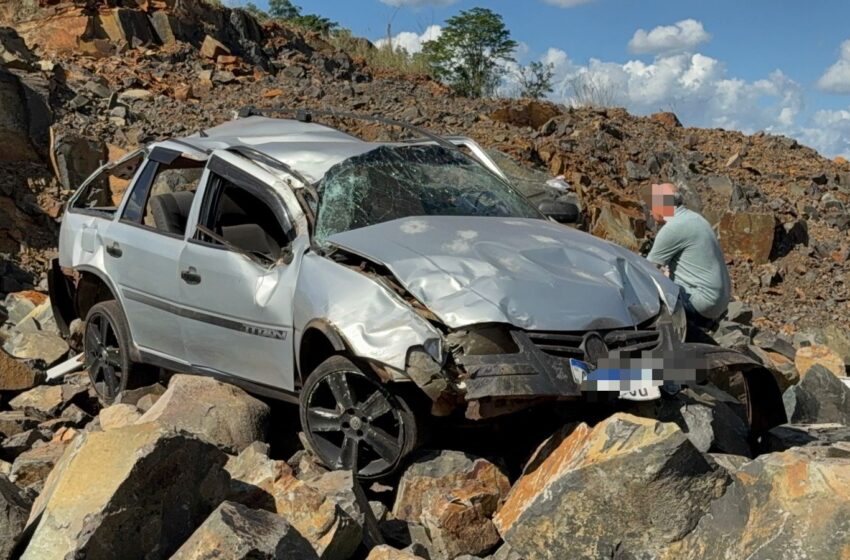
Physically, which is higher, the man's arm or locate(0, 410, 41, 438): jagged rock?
the man's arm

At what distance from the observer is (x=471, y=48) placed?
87.1 ft

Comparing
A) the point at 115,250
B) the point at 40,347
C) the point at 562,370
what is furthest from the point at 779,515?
the point at 40,347

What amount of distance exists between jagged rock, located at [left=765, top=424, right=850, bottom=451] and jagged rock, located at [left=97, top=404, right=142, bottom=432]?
364cm

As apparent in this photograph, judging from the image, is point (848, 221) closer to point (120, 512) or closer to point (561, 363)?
point (561, 363)

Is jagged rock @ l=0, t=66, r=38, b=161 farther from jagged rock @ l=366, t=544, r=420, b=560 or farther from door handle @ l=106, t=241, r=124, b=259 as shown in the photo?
jagged rock @ l=366, t=544, r=420, b=560

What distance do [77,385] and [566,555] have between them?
172 inches

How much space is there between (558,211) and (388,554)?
3318 millimetres

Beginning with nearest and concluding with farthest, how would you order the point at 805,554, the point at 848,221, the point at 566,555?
the point at 805,554 < the point at 566,555 < the point at 848,221

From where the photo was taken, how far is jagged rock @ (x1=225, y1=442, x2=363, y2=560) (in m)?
4.13

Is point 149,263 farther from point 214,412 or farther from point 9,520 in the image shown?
point 9,520

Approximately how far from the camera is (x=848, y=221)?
17281mm

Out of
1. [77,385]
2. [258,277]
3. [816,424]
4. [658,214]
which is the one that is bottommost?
[77,385]

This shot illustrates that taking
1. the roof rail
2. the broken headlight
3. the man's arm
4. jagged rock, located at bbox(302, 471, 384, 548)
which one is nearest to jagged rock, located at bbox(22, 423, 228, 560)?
jagged rock, located at bbox(302, 471, 384, 548)

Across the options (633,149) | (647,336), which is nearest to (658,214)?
(647,336)
